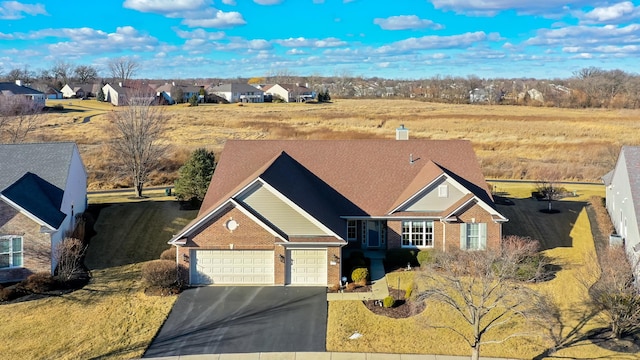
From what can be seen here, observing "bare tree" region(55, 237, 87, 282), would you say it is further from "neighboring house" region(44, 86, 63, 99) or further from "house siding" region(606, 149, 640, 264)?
"neighboring house" region(44, 86, 63, 99)

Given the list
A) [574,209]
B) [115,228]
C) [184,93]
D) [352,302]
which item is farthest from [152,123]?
[184,93]

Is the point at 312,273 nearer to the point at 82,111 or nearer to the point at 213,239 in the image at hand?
the point at 213,239

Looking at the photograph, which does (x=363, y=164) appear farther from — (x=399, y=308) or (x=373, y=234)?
(x=399, y=308)

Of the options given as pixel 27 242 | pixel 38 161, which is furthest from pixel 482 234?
pixel 38 161

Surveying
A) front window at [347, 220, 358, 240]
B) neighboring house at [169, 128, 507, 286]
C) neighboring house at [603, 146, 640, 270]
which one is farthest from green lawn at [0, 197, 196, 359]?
neighboring house at [603, 146, 640, 270]

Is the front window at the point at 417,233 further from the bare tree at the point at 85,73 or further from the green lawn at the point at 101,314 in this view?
the bare tree at the point at 85,73
